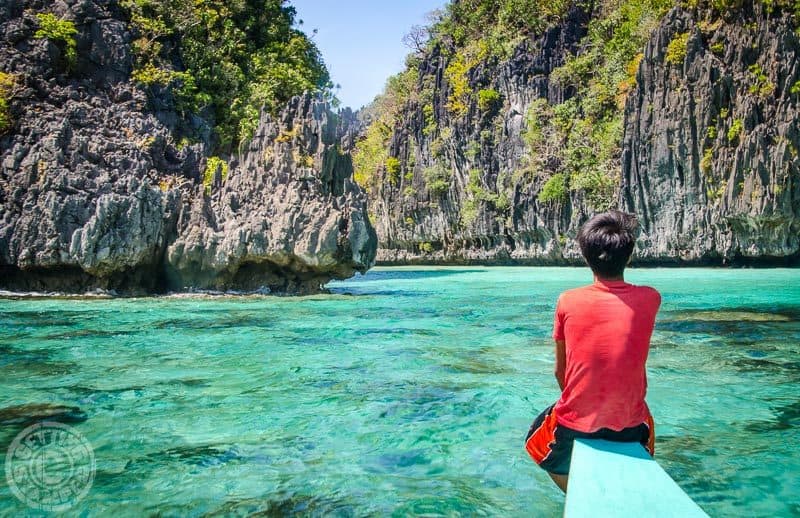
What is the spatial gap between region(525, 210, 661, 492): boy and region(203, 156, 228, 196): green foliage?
15.8 meters

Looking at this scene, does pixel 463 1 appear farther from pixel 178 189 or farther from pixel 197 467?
pixel 197 467

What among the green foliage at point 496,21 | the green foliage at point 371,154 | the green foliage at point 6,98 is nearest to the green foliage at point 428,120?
the green foliage at point 371,154

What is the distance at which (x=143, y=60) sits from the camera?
2161 cm

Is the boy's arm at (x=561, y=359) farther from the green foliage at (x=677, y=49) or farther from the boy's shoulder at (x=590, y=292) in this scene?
the green foliage at (x=677, y=49)

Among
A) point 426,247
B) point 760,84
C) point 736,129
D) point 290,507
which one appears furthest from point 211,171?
point 426,247

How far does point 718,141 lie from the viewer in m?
23.9

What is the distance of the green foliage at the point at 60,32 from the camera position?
17984 mm

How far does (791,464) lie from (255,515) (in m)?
3.38

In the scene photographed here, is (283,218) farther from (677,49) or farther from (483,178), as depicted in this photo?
(483,178)

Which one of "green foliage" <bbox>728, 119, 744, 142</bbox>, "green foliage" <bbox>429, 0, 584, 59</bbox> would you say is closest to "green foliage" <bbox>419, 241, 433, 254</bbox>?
"green foliage" <bbox>429, 0, 584, 59</bbox>

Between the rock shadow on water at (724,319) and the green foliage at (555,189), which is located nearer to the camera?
the rock shadow on water at (724,319)

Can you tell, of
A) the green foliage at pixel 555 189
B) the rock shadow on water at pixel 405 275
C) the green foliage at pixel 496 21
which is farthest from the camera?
the green foliage at pixel 496 21

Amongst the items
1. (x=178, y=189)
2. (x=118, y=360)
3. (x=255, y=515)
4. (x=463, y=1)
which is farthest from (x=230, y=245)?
(x=463, y=1)

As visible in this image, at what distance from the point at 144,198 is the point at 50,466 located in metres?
13.4
